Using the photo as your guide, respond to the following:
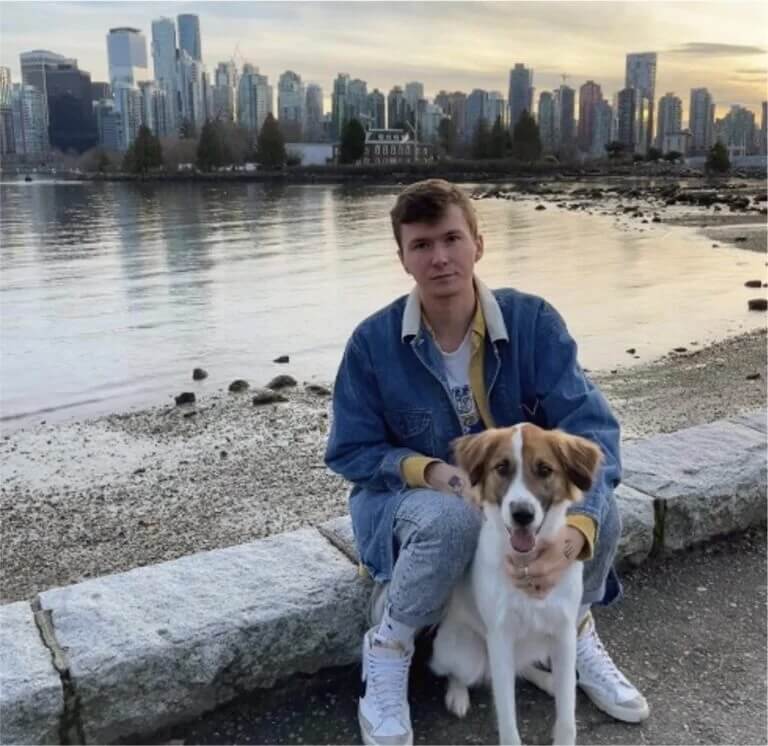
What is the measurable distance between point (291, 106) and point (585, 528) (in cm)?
14075

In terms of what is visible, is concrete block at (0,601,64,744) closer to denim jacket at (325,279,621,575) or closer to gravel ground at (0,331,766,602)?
denim jacket at (325,279,621,575)

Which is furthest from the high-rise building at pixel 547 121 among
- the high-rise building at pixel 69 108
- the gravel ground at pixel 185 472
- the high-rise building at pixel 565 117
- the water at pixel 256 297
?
the gravel ground at pixel 185 472

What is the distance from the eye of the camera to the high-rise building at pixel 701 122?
125m

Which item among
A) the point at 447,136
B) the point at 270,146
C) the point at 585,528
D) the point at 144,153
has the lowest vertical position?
the point at 585,528

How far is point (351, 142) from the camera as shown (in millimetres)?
122062

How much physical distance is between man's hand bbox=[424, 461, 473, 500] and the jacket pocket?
0.17 meters

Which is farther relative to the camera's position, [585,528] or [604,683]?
[604,683]

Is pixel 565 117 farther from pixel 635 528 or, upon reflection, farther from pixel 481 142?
pixel 635 528

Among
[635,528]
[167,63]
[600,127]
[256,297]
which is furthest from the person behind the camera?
[600,127]

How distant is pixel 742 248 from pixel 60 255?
2041 centimetres

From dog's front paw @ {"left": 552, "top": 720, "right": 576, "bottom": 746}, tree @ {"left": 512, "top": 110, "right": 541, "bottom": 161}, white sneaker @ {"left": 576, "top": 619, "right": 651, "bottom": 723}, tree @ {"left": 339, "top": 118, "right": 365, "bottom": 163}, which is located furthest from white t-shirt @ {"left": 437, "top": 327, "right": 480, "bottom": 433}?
tree @ {"left": 512, "top": 110, "right": 541, "bottom": 161}

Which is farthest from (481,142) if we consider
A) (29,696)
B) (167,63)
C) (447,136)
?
(29,696)

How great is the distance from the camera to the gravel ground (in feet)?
18.4

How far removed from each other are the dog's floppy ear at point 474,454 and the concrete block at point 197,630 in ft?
2.76
